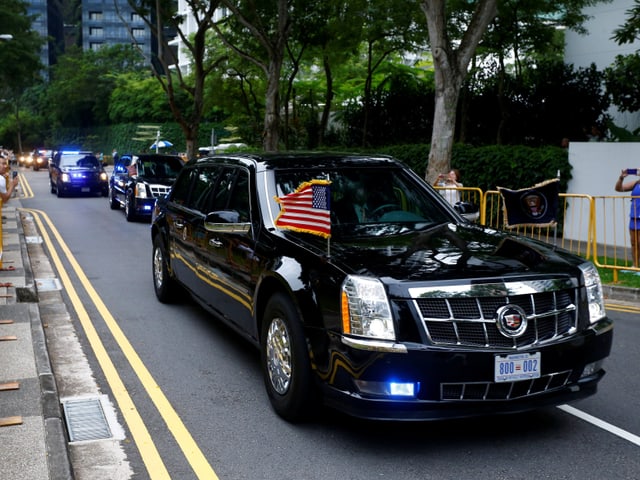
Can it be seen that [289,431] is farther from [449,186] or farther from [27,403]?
[449,186]

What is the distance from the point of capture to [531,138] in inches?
835

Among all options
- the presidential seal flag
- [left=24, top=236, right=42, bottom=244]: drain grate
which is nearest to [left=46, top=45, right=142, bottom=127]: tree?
[left=24, top=236, right=42, bottom=244]: drain grate

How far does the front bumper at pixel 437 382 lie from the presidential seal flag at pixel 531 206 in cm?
739

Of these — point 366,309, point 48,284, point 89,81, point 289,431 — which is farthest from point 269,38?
point 89,81

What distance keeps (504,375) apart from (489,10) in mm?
11207

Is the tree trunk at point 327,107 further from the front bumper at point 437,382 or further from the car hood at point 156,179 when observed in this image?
the front bumper at point 437,382

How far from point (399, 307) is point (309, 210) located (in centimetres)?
126

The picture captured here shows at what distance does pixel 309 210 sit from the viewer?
18.7 ft

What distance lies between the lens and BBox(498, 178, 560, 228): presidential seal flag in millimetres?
12164

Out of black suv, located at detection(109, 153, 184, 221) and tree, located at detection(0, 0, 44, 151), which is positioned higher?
tree, located at detection(0, 0, 44, 151)

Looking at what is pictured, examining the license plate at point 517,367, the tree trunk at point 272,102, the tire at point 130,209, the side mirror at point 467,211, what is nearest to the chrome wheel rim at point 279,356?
the license plate at point 517,367

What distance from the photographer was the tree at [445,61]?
14.8 m

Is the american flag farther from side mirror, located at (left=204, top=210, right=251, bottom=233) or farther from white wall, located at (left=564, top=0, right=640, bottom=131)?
white wall, located at (left=564, top=0, right=640, bottom=131)

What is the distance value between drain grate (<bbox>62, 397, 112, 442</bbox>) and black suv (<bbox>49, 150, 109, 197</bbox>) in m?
24.7
